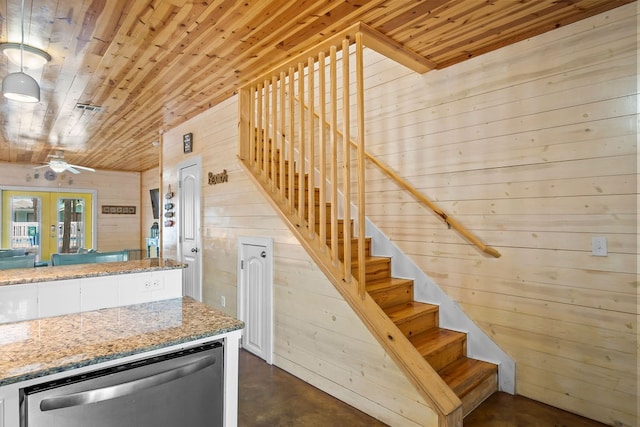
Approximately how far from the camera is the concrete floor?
2.27 m

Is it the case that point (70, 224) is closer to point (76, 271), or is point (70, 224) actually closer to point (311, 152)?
point (76, 271)

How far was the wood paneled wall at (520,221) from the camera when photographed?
2.20 meters

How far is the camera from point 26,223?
25.4 ft

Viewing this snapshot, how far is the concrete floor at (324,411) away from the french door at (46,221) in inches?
289

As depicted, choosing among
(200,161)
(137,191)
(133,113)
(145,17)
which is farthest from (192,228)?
(137,191)

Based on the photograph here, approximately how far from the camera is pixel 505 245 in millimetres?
2656

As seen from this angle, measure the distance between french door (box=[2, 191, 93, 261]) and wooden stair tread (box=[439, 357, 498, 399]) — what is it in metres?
8.47

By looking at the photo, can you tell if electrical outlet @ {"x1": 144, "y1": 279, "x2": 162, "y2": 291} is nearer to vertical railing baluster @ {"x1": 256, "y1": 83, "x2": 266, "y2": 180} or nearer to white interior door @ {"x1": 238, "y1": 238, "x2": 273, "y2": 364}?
white interior door @ {"x1": 238, "y1": 238, "x2": 273, "y2": 364}

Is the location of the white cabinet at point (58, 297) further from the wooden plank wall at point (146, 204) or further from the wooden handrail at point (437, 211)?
the wooden plank wall at point (146, 204)

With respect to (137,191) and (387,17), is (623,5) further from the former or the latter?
(137,191)

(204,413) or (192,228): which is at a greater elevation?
(192,228)

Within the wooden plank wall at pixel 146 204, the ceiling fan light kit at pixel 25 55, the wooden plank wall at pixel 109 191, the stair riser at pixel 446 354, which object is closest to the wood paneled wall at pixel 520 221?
the stair riser at pixel 446 354

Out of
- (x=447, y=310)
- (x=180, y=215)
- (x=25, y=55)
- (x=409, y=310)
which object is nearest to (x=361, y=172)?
(x=409, y=310)

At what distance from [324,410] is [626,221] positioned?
226 cm
